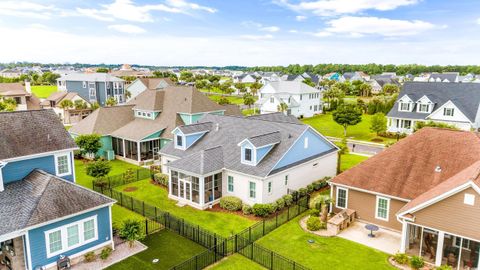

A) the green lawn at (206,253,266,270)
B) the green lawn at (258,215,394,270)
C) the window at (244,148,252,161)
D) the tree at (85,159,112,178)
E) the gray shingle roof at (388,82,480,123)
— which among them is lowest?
the green lawn at (206,253,266,270)

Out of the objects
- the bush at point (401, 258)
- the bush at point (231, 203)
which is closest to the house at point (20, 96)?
the bush at point (231, 203)

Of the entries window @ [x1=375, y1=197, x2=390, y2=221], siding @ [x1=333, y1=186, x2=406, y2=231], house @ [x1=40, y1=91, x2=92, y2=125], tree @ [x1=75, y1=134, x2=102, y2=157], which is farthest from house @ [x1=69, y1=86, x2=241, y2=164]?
window @ [x1=375, y1=197, x2=390, y2=221]

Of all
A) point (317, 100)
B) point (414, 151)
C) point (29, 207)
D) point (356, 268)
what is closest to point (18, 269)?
point (29, 207)

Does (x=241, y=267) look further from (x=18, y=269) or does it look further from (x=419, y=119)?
(x=419, y=119)

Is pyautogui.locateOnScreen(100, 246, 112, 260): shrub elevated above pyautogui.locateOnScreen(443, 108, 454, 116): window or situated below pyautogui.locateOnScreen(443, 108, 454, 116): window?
below

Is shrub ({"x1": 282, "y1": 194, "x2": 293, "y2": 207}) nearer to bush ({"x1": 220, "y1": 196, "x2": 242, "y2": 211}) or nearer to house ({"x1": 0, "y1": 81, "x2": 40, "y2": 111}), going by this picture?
bush ({"x1": 220, "y1": 196, "x2": 242, "y2": 211})

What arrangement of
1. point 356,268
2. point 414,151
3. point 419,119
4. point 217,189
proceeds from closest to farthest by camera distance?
point 356,268 < point 414,151 < point 217,189 < point 419,119

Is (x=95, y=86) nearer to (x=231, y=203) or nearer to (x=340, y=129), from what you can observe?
(x=340, y=129)

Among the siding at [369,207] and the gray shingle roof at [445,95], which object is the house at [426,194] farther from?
the gray shingle roof at [445,95]
